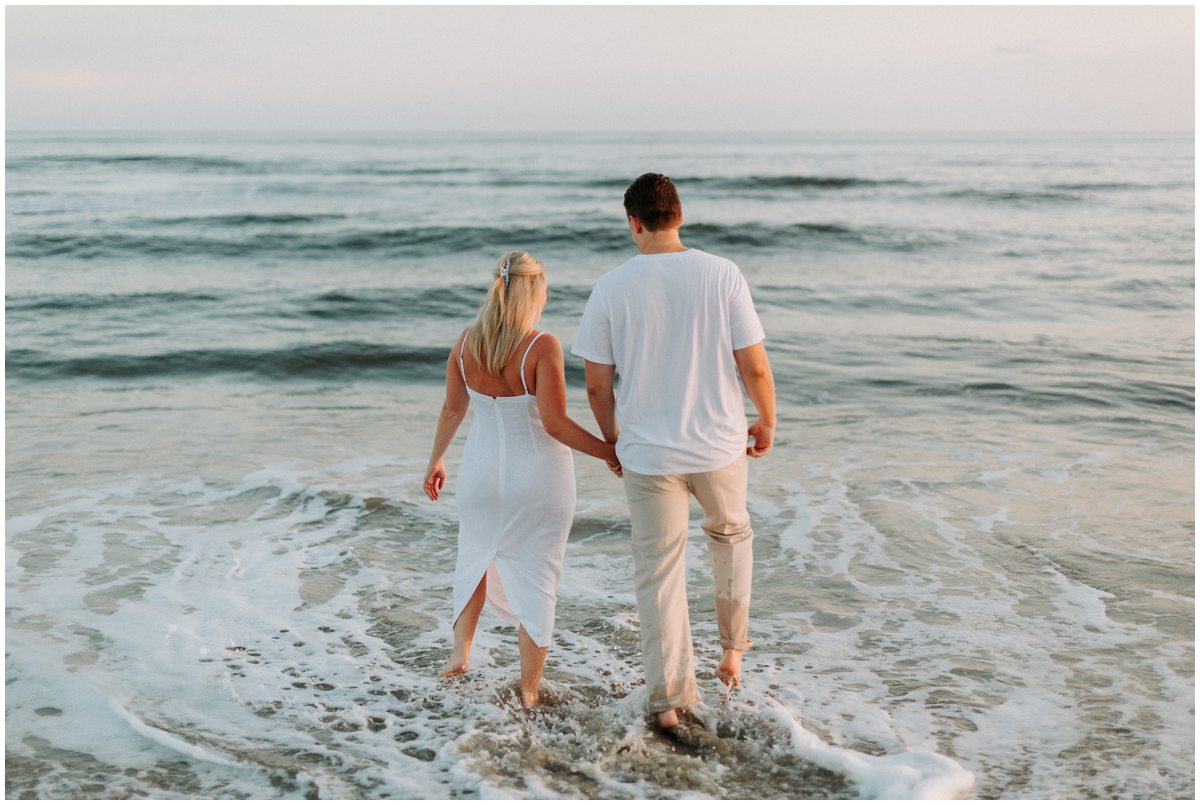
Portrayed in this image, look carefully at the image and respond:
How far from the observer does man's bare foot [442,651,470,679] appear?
3.83 metres

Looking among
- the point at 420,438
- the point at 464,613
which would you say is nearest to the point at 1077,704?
the point at 464,613

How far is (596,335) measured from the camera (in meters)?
3.26

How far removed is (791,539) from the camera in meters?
5.66

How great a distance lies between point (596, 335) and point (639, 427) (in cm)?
38

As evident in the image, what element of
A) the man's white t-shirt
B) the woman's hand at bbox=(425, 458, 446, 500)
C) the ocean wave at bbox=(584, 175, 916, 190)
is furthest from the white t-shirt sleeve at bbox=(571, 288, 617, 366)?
the ocean wave at bbox=(584, 175, 916, 190)

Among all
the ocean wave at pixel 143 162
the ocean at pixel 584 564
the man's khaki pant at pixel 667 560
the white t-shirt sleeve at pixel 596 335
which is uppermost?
the ocean wave at pixel 143 162

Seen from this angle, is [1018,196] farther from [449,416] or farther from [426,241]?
[449,416]

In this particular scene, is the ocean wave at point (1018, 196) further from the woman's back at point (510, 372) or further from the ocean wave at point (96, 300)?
the woman's back at point (510, 372)

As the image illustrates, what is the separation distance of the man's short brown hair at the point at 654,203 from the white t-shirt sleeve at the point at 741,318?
32 centimetres

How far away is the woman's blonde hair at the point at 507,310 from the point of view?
10.8ft

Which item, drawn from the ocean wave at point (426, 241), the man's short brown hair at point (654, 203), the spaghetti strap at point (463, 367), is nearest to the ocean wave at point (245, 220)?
the ocean wave at point (426, 241)

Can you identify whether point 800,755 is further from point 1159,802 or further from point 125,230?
point 125,230

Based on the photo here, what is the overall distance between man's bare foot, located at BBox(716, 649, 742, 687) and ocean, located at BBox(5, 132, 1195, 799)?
9 centimetres

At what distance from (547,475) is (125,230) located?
19961 mm
